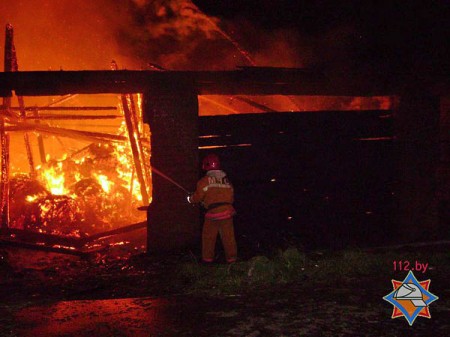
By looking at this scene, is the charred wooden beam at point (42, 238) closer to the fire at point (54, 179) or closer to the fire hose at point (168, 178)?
the fire hose at point (168, 178)

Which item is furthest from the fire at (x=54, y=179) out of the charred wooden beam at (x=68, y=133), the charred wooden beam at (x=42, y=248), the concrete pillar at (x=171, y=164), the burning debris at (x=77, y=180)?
the concrete pillar at (x=171, y=164)

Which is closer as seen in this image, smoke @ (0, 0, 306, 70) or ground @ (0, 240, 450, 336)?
ground @ (0, 240, 450, 336)

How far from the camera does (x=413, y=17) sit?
11.8 metres

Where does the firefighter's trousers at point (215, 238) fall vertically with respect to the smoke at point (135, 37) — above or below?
below

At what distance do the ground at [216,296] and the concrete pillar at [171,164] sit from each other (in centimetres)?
36

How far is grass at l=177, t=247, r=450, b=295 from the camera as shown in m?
6.03

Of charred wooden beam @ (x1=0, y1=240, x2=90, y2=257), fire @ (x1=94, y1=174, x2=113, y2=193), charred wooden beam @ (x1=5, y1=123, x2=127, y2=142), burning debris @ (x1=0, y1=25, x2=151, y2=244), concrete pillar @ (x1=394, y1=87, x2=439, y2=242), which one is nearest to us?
charred wooden beam @ (x1=0, y1=240, x2=90, y2=257)

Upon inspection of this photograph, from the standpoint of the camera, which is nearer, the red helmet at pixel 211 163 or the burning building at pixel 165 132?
the red helmet at pixel 211 163

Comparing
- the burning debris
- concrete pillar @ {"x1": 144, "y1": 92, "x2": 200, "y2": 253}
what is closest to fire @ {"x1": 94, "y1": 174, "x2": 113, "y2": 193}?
the burning debris

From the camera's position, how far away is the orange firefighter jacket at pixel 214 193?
6961 mm

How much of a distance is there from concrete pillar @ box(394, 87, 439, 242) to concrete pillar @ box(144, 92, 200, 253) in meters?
3.75

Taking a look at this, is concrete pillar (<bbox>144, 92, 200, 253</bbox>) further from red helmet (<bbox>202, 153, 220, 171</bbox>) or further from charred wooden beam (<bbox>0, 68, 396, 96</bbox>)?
red helmet (<bbox>202, 153, 220, 171</bbox>)

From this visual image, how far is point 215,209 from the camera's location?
6.98 metres

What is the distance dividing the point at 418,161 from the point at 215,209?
391 cm
